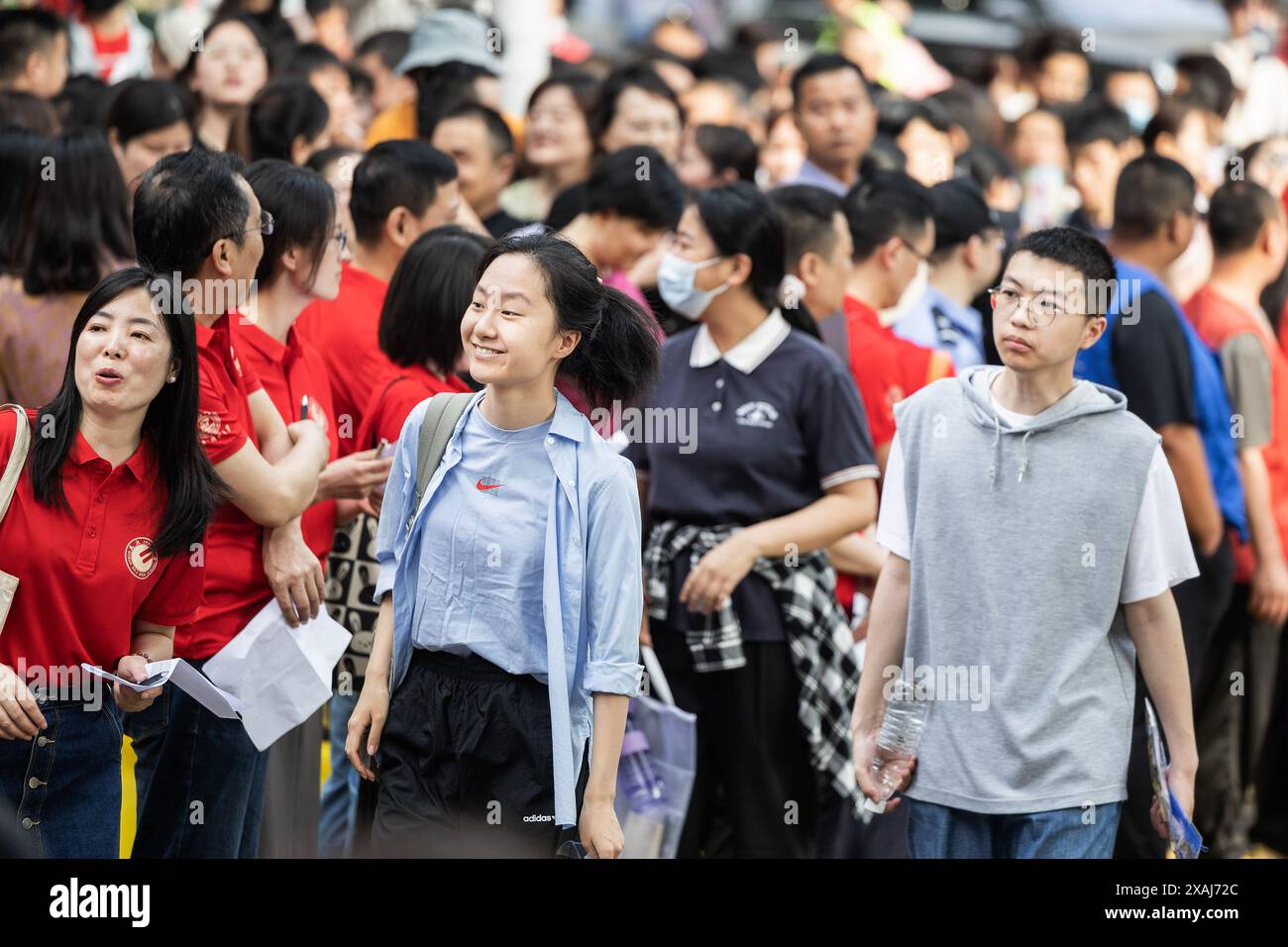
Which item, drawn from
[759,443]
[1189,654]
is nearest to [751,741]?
[759,443]

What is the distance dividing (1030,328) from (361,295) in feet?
6.65

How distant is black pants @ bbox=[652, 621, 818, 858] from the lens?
4.85 metres

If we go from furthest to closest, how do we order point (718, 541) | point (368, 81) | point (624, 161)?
point (368, 81), point (624, 161), point (718, 541)

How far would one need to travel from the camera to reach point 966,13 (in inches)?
604

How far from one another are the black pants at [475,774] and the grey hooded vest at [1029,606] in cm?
84

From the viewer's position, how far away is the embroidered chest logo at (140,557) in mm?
3471

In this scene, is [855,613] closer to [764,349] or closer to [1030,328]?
[764,349]

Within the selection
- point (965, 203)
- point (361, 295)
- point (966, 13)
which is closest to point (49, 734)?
point (361, 295)

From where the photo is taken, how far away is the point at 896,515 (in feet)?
12.6

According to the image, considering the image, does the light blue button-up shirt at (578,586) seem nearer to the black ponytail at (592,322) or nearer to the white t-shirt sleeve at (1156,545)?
the black ponytail at (592,322)

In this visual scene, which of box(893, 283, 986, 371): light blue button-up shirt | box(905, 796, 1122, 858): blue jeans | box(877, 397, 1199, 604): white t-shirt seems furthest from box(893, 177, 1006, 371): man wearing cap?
box(905, 796, 1122, 858): blue jeans

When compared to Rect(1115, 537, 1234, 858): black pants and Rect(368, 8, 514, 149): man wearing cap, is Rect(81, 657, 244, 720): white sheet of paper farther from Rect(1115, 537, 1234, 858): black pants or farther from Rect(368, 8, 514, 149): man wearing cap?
Rect(368, 8, 514, 149): man wearing cap

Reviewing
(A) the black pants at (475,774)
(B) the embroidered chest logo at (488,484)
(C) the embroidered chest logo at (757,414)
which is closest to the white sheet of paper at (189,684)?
(A) the black pants at (475,774)
